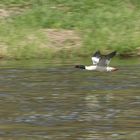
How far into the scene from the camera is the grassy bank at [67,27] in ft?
80.8

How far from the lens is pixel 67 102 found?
1562 centimetres

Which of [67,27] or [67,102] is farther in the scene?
[67,27]

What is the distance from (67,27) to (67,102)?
37.6 ft

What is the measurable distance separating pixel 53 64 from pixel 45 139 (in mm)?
10520

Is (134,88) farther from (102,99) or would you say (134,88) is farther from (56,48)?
(56,48)

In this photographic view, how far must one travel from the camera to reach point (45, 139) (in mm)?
11914

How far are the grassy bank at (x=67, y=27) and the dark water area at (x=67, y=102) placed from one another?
1989 mm

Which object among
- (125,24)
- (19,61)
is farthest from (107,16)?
(19,61)

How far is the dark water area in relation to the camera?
12555mm

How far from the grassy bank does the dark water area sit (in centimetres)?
199

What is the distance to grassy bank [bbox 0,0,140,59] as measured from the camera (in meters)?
24.6

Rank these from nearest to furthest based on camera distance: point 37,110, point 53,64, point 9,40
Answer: point 37,110, point 53,64, point 9,40

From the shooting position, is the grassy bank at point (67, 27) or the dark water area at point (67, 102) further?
the grassy bank at point (67, 27)

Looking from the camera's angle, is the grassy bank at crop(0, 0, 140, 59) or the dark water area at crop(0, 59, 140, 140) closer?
the dark water area at crop(0, 59, 140, 140)
